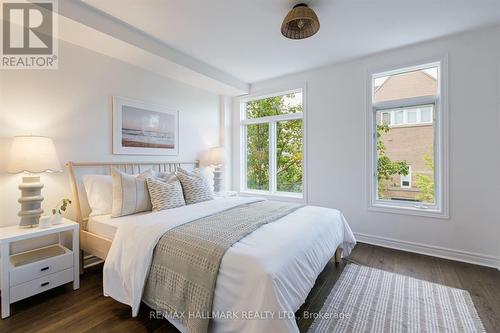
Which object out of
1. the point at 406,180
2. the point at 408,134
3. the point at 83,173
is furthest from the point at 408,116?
the point at 83,173

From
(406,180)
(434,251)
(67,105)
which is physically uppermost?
(67,105)

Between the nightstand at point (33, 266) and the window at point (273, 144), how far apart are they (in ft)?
9.80

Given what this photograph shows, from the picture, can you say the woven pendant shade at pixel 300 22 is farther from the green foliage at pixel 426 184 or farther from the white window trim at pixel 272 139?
the green foliage at pixel 426 184

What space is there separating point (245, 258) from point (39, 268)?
187 centimetres

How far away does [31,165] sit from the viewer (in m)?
2.01

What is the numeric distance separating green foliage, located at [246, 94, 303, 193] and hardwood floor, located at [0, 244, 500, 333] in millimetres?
1814

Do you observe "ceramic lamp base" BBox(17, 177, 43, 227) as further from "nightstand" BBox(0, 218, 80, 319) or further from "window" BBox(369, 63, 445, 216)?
"window" BBox(369, 63, 445, 216)

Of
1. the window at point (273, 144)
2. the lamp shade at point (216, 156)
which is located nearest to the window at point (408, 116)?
the window at point (273, 144)

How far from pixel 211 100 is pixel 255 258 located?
11.7ft

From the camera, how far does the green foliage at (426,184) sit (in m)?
3.04

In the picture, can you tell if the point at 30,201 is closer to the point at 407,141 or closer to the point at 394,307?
the point at 394,307

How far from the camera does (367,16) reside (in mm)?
2379

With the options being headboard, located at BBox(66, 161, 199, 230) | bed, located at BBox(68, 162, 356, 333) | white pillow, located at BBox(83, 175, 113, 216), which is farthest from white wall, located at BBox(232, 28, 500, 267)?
white pillow, located at BBox(83, 175, 113, 216)

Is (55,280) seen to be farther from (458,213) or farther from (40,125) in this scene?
(458,213)
